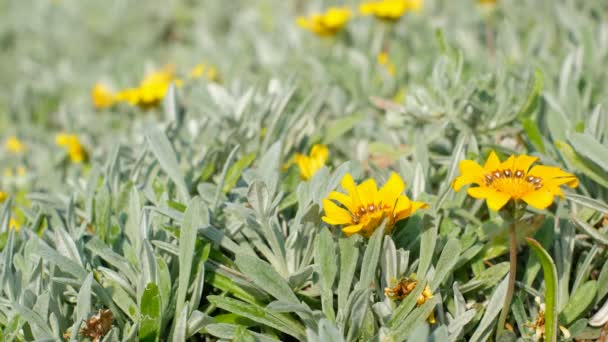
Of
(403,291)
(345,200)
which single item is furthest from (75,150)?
(403,291)

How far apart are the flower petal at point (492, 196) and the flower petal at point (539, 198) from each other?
0.15 ft

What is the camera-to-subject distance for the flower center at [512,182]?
66.9 inches

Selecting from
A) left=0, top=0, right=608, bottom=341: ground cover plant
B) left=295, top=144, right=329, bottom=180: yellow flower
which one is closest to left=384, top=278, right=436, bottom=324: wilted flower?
left=0, top=0, right=608, bottom=341: ground cover plant

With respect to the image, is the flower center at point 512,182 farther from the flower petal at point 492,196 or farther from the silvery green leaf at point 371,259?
the silvery green leaf at point 371,259

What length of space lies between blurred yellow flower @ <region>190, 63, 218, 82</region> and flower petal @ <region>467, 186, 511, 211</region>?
7.66 feet

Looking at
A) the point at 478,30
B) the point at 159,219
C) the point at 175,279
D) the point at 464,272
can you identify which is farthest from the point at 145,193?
the point at 478,30

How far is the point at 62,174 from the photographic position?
11.1ft

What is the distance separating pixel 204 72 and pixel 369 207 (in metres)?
2.39

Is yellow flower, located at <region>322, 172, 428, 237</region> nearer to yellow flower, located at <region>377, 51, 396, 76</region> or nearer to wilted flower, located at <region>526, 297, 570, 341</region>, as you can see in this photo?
wilted flower, located at <region>526, 297, 570, 341</region>

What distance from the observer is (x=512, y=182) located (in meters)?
1.74

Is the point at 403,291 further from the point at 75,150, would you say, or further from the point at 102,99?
the point at 102,99

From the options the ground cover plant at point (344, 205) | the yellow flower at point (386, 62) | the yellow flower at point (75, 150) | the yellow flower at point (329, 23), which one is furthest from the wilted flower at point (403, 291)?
the yellow flower at point (329, 23)

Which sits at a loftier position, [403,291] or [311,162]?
[311,162]

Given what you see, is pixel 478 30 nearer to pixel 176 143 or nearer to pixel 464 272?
pixel 176 143
